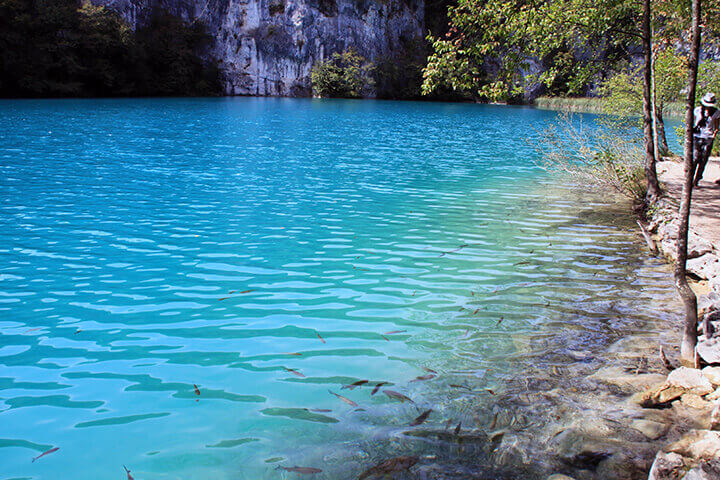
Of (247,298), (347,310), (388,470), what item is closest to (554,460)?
(388,470)

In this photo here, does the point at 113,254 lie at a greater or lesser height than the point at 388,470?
greater

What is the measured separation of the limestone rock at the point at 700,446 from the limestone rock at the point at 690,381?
0.73 metres

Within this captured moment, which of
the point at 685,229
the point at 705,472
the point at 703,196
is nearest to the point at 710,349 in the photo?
the point at 685,229

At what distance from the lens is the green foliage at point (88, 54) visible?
50.8m

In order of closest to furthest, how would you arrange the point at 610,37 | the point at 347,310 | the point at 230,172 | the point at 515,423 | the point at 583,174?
the point at 515,423 < the point at 347,310 < the point at 610,37 < the point at 583,174 < the point at 230,172

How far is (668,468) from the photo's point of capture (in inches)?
132

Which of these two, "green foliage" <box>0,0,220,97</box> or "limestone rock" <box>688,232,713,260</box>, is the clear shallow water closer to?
"limestone rock" <box>688,232,713,260</box>

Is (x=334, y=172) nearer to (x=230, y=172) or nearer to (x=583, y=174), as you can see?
(x=230, y=172)

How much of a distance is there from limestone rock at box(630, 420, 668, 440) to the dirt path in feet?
17.9

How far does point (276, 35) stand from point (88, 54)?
107 feet

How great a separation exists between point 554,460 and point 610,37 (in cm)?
1235

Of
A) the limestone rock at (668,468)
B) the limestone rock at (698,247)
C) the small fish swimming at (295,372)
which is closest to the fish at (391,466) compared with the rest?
the small fish swimming at (295,372)

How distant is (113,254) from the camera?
8.55 meters

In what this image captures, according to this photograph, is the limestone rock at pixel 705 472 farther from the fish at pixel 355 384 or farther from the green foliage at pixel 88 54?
the green foliage at pixel 88 54
